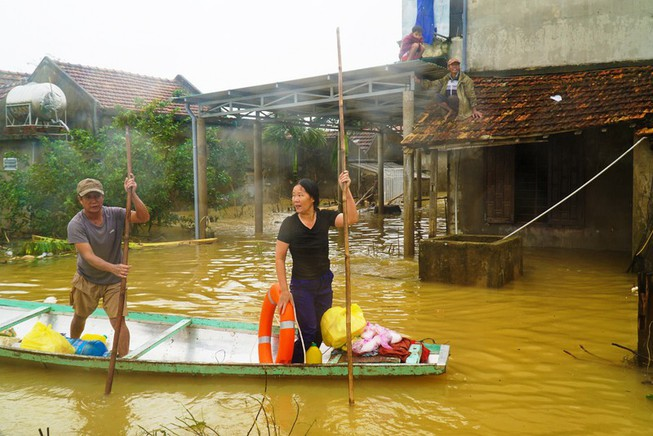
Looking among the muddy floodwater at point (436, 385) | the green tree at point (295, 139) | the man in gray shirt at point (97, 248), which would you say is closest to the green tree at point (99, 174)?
the muddy floodwater at point (436, 385)

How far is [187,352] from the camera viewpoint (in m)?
6.27

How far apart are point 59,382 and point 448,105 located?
9.06 metres

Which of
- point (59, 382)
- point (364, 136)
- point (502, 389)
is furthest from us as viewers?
point (364, 136)

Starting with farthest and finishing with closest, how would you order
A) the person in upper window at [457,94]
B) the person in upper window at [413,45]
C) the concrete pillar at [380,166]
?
1. the concrete pillar at [380,166]
2. the person in upper window at [413,45]
3. the person in upper window at [457,94]

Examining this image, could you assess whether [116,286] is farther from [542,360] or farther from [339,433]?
[542,360]

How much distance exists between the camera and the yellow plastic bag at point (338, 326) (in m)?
5.25

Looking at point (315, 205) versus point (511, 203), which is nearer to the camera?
point (315, 205)

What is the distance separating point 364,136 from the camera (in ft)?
108

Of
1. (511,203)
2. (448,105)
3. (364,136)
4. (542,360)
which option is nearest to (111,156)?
(448,105)

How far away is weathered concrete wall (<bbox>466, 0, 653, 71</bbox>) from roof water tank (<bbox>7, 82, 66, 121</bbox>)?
1523 centimetres

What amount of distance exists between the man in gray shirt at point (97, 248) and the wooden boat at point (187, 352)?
516 mm

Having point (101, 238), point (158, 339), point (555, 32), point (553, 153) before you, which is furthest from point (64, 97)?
point (158, 339)

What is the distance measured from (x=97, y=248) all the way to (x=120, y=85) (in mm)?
20597

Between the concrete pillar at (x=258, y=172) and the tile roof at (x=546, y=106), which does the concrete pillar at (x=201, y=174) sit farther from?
the tile roof at (x=546, y=106)
